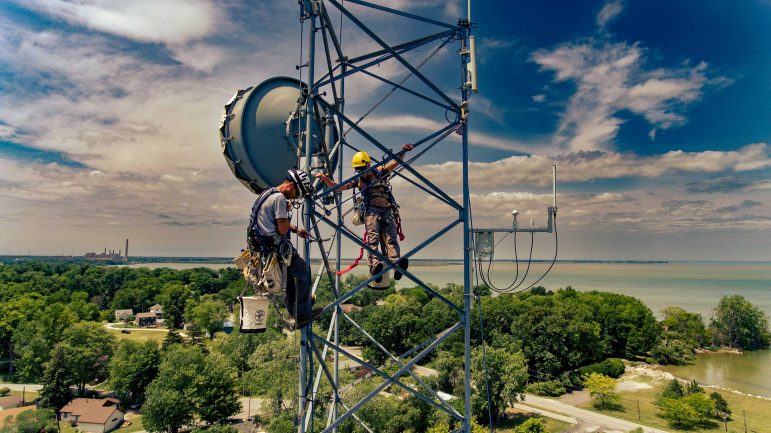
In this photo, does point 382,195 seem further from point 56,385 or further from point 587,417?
point 56,385

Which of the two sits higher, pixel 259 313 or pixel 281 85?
pixel 281 85

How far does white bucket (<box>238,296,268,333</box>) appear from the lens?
5.26 meters

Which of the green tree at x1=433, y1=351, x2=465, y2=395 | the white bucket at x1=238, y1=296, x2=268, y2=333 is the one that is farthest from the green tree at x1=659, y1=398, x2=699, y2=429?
the white bucket at x1=238, y1=296, x2=268, y2=333

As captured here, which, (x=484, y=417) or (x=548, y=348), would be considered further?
(x=548, y=348)

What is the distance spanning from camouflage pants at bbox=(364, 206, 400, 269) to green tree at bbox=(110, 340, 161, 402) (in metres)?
33.8

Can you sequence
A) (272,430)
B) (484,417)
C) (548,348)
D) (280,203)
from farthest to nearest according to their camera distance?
(548,348), (484,417), (272,430), (280,203)

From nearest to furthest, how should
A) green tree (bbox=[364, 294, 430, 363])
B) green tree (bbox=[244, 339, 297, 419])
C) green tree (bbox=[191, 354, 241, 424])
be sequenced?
green tree (bbox=[244, 339, 297, 419])
green tree (bbox=[191, 354, 241, 424])
green tree (bbox=[364, 294, 430, 363])

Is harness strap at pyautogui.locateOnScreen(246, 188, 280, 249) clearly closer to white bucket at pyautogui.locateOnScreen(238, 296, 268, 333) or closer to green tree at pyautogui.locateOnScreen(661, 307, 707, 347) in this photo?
white bucket at pyautogui.locateOnScreen(238, 296, 268, 333)

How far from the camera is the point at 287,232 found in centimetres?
535

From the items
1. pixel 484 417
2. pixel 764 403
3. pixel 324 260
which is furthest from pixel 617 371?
pixel 324 260

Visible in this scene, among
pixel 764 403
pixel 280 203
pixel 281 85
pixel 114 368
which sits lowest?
pixel 764 403

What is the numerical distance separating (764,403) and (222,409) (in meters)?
40.4

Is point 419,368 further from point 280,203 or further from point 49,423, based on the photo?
point 280,203

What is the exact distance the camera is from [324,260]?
6.32 m
